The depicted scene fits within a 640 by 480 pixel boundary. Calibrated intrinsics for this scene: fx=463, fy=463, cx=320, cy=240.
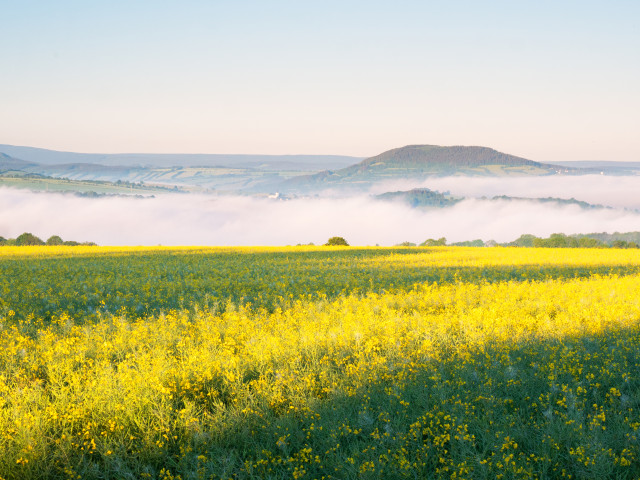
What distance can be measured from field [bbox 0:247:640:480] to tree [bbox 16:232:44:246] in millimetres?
44829

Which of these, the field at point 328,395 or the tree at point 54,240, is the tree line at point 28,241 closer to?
the tree at point 54,240

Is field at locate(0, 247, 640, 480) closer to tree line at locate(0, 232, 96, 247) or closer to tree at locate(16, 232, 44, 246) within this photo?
tree line at locate(0, 232, 96, 247)

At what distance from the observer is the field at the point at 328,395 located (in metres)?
4.02

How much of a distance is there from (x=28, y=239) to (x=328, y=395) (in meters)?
53.0

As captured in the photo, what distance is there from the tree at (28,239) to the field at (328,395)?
44829 mm

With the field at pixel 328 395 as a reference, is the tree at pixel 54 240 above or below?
below

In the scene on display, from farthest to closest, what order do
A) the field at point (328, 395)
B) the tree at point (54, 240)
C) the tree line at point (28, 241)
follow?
the tree at point (54, 240)
the tree line at point (28, 241)
the field at point (328, 395)

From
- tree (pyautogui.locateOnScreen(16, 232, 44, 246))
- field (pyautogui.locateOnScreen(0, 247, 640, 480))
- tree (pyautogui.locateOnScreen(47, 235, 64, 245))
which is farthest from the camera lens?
tree (pyautogui.locateOnScreen(47, 235, 64, 245))

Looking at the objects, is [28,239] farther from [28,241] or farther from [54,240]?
[54,240]

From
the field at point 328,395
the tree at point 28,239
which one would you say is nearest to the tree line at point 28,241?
the tree at point 28,239

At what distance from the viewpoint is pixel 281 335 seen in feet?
25.1

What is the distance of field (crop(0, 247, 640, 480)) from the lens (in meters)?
4.02

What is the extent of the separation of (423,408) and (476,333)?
279 cm

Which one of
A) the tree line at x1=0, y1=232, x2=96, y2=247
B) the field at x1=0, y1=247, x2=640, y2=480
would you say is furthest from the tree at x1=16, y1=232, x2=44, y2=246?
the field at x1=0, y1=247, x2=640, y2=480
